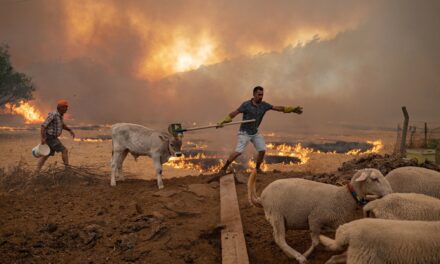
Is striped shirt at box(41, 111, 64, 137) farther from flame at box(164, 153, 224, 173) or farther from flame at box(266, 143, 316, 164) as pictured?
flame at box(266, 143, 316, 164)

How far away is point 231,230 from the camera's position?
5805mm

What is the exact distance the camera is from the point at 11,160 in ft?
50.9

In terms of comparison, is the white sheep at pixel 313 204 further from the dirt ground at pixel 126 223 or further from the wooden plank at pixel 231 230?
the wooden plank at pixel 231 230

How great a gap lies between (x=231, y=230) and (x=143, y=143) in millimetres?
4421

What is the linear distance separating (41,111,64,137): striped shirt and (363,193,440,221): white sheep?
27.9ft

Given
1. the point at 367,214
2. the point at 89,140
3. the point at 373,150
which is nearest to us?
the point at 367,214

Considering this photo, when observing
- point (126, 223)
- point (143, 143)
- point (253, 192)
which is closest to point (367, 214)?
point (253, 192)

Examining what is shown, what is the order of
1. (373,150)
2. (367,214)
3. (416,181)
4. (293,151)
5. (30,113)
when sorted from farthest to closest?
(30,113)
(293,151)
(373,150)
(416,181)
(367,214)

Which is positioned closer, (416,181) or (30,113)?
(416,181)

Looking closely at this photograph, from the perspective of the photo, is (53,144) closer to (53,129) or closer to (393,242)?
(53,129)

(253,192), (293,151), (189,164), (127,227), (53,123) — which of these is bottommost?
(127,227)

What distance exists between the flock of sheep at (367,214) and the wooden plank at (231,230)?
60 centimetres

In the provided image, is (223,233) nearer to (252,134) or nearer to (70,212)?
(70,212)

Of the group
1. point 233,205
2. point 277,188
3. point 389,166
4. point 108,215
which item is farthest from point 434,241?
point 108,215
